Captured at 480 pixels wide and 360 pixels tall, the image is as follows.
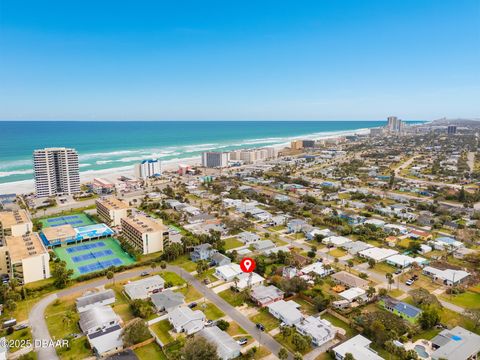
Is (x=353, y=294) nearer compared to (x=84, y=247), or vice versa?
(x=353, y=294)

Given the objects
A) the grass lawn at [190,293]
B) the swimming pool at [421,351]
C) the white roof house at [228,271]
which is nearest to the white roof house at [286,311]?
the white roof house at [228,271]

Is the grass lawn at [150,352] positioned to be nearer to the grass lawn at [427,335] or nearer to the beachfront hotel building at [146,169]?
the grass lawn at [427,335]

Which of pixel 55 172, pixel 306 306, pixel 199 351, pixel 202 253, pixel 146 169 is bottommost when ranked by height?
pixel 306 306

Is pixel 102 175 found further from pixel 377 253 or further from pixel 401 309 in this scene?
pixel 401 309

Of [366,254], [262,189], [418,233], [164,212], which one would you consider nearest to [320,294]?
[366,254]

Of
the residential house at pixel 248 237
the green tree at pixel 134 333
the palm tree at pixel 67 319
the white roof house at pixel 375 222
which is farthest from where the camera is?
the white roof house at pixel 375 222

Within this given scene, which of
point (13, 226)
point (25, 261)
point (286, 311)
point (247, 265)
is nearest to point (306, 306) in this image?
point (286, 311)

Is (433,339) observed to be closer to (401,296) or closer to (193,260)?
(401,296)
